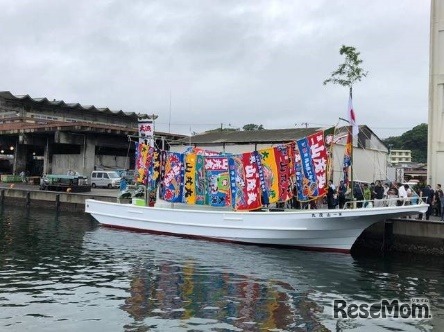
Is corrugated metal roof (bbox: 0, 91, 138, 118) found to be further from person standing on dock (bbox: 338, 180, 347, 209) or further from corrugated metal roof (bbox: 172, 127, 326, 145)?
person standing on dock (bbox: 338, 180, 347, 209)

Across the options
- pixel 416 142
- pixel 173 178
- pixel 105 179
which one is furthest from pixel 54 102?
pixel 416 142

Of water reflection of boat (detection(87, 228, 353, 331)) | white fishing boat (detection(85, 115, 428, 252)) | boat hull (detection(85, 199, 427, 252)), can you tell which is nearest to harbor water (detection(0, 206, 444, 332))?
water reflection of boat (detection(87, 228, 353, 331))

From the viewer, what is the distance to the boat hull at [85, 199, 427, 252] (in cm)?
2034

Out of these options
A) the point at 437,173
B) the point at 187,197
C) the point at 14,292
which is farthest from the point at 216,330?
the point at 437,173

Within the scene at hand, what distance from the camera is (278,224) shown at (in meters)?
21.5

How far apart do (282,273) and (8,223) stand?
20.7 meters

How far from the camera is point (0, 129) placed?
183 ft

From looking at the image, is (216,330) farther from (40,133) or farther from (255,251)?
(40,133)

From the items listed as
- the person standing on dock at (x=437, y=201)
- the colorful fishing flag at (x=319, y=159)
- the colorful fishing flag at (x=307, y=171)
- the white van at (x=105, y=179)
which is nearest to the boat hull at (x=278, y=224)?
the colorful fishing flag at (x=307, y=171)

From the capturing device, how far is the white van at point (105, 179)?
48562 millimetres

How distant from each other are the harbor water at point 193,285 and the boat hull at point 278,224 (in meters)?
0.59

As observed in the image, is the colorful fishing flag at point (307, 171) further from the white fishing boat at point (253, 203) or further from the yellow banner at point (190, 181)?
the yellow banner at point (190, 181)

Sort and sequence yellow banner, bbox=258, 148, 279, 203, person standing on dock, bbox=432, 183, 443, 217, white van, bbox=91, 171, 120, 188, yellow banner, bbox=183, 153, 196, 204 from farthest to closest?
white van, bbox=91, 171, 120, 188
yellow banner, bbox=183, 153, 196, 204
person standing on dock, bbox=432, 183, 443, 217
yellow banner, bbox=258, 148, 279, 203

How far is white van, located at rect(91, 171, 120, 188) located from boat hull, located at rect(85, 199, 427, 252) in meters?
24.0
